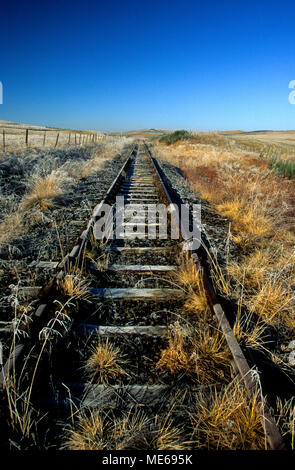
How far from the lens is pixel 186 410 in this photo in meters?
1.56

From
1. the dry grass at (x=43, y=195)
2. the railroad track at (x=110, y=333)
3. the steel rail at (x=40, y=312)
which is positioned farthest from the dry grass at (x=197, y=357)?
the dry grass at (x=43, y=195)

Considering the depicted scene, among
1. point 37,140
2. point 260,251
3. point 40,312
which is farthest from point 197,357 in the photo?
point 37,140

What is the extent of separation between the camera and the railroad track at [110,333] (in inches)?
62.7

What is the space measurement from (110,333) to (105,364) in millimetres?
322

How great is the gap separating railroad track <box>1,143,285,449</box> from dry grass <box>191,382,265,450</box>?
80 millimetres

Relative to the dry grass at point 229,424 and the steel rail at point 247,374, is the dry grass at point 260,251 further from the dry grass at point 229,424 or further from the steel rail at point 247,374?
the dry grass at point 229,424

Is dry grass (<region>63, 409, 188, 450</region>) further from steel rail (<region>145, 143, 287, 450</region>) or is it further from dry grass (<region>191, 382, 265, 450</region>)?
steel rail (<region>145, 143, 287, 450</region>)

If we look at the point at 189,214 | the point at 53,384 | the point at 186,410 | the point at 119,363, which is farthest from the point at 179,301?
the point at 189,214

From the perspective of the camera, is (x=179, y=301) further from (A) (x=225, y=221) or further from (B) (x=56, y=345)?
(A) (x=225, y=221)

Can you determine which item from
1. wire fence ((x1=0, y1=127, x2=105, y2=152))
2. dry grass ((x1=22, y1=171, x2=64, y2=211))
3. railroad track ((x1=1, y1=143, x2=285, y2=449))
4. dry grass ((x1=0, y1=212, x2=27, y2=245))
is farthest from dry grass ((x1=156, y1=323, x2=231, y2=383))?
wire fence ((x1=0, y1=127, x2=105, y2=152))

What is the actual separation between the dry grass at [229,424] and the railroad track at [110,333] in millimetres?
80

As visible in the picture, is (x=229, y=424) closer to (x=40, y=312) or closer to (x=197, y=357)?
(x=197, y=357)

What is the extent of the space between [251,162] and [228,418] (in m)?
14.0

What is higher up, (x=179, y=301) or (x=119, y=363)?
(x=179, y=301)
